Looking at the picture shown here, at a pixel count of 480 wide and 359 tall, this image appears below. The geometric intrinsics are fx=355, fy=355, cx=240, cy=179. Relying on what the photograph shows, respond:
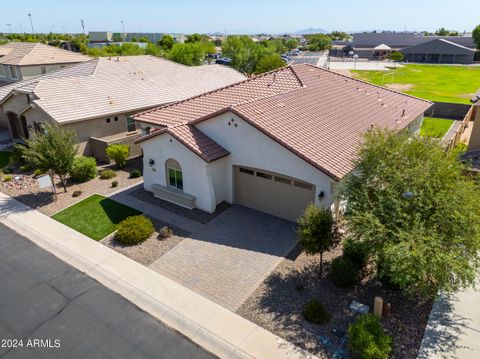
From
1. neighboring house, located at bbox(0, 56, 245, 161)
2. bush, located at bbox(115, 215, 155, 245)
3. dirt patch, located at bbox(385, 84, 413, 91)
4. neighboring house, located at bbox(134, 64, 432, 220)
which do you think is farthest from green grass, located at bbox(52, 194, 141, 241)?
dirt patch, located at bbox(385, 84, 413, 91)

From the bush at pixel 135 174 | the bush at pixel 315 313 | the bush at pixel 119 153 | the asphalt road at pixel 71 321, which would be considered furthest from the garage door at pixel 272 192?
the bush at pixel 119 153

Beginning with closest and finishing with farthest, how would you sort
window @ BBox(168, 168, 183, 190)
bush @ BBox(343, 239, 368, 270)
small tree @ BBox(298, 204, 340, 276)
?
small tree @ BBox(298, 204, 340, 276) < bush @ BBox(343, 239, 368, 270) < window @ BBox(168, 168, 183, 190)

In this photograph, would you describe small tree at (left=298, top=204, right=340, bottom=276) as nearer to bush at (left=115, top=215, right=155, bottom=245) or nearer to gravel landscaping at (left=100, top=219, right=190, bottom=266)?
gravel landscaping at (left=100, top=219, right=190, bottom=266)

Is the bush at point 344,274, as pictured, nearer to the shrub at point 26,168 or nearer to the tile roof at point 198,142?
the tile roof at point 198,142

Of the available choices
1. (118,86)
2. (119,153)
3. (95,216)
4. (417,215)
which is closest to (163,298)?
(95,216)

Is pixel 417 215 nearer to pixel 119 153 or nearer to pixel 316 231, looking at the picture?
pixel 316 231

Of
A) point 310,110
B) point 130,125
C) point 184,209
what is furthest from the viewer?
point 130,125
